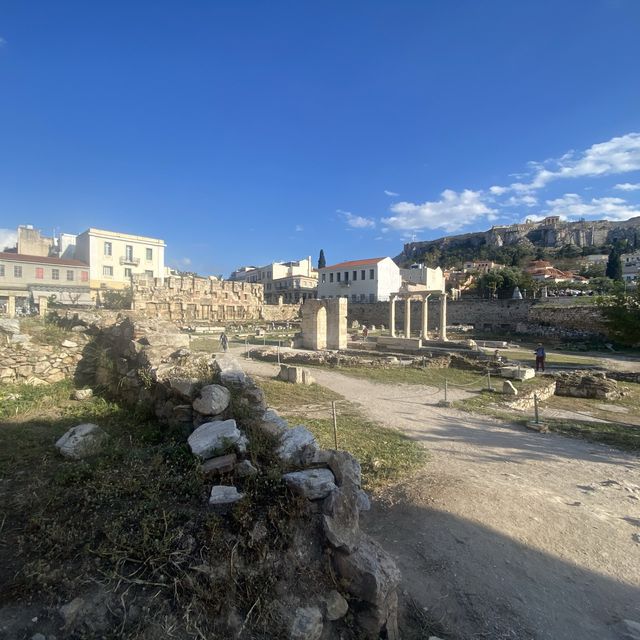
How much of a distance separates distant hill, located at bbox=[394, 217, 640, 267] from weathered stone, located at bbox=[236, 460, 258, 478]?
339 ft

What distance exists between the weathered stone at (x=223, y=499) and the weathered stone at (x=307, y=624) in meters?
0.85

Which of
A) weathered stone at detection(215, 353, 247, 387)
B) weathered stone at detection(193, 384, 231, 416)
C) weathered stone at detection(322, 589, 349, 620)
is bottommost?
weathered stone at detection(322, 589, 349, 620)

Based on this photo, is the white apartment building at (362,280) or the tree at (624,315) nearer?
the tree at (624,315)

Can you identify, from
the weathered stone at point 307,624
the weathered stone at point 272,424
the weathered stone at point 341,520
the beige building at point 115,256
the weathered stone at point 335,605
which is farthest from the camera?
the beige building at point 115,256

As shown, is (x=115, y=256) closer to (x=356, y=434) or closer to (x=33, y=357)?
(x=33, y=357)

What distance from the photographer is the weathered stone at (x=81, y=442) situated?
4.10m

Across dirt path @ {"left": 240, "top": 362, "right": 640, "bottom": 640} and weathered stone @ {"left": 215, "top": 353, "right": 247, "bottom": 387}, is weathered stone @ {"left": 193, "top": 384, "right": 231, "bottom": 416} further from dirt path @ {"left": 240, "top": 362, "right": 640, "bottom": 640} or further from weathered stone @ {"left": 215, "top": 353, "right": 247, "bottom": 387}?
dirt path @ {"left": 240, "top": 362, "right": 640, "bottom": 640}

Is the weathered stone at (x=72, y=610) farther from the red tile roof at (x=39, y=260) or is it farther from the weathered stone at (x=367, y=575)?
the red tile roof at (x=39, y=260)

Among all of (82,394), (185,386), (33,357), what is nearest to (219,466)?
(185,386)

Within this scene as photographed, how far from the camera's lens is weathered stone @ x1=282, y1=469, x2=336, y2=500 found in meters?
3.06

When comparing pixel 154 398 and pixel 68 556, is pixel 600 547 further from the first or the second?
pixel 154 398

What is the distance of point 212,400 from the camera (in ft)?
14.1

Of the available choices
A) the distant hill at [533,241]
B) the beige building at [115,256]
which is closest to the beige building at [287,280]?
the beige building at [115,256]

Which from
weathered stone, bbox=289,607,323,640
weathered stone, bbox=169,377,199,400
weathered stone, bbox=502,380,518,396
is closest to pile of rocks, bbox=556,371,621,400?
weathered stone, bbox=502,380,518,396
